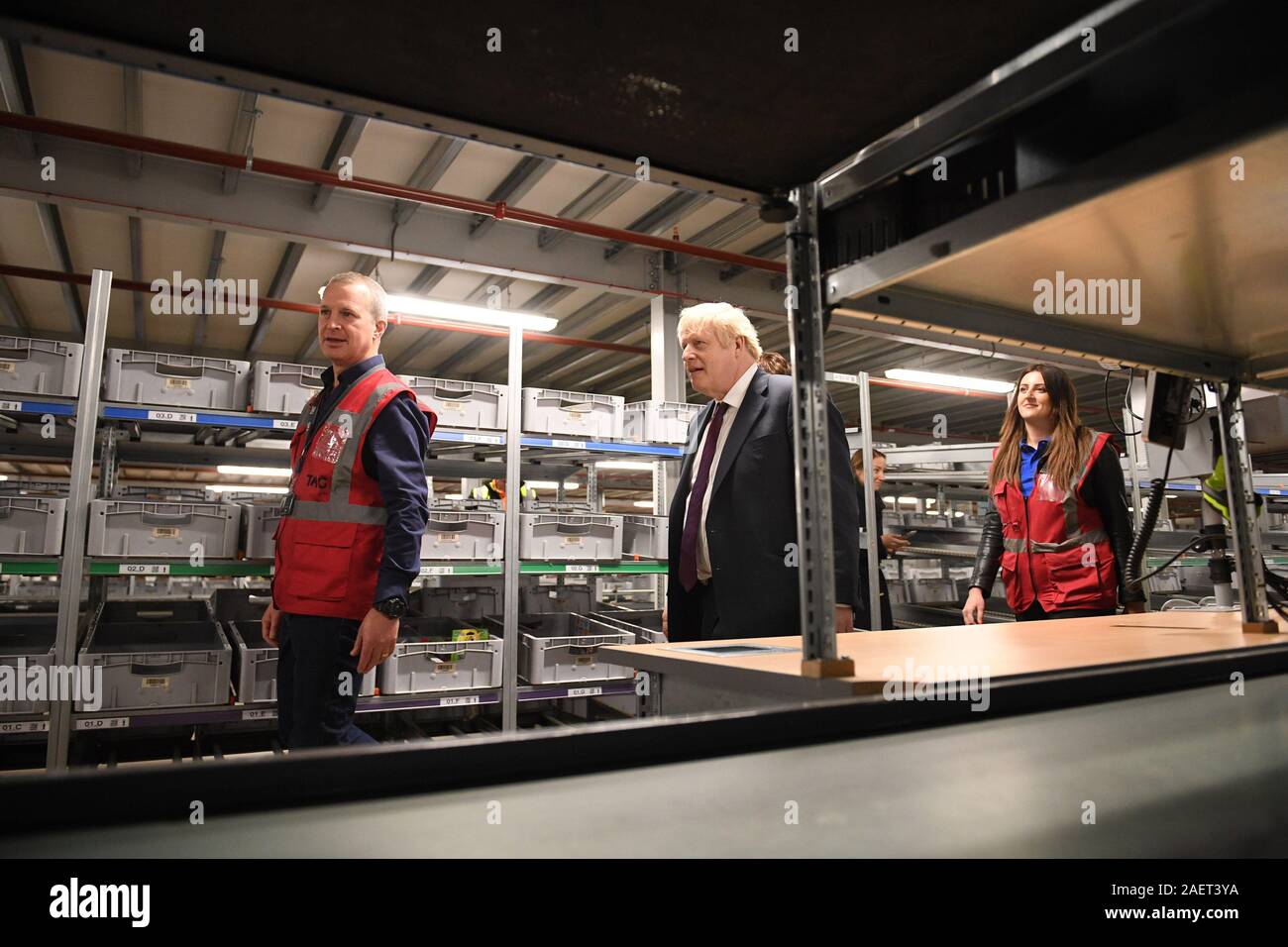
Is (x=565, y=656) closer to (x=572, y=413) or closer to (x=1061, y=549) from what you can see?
(x=572, y=413)

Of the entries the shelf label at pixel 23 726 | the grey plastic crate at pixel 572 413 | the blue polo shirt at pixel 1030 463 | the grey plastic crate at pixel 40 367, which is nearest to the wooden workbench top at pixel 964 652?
the blue polo shirt at pixel 1030 463

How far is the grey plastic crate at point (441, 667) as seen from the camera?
137 inches

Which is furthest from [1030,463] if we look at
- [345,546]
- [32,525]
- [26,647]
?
[26,647]

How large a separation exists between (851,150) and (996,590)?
18.1 feet

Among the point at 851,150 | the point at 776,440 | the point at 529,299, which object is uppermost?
the point at 529,299

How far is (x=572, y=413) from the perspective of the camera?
4184 mm

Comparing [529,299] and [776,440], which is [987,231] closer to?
[776,440]

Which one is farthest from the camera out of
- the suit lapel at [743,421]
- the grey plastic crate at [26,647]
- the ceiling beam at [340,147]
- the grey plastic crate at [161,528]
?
the ceiling beam at [340,147]

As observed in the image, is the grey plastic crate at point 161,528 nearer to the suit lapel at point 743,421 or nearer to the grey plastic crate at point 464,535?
the grey plastic crate at point 464,535

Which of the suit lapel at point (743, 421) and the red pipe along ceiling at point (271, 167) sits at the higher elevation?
the red pipe along ceiling at point (271, 167)

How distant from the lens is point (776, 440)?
6.84 ft

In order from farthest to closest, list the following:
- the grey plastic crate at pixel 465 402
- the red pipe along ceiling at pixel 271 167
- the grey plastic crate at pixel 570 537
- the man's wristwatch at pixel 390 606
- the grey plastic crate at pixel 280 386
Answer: the grey plastic crate at pixel 570 537 → the grey plastic crate at pixel 465 402 → the red pipe along ceiling at pixel 271 167 → the grey plastic crate at pixel 280 386 → the man's wristwatch at pixel 390 606

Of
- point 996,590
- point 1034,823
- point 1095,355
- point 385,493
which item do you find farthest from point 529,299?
point 1034,823

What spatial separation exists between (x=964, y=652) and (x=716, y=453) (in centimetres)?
96
